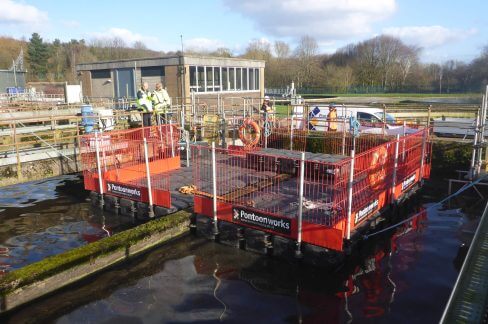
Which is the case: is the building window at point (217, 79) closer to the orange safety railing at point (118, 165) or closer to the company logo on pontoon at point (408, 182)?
the orange safety railing at point (118, 165)

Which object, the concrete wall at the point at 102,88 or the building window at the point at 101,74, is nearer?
the concrete wall at the point at 102,88

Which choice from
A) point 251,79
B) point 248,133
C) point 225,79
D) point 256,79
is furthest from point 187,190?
point 256,79

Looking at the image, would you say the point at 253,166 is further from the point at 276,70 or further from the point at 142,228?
the point at 276,70

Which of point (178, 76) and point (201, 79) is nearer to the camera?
point (178, 76)

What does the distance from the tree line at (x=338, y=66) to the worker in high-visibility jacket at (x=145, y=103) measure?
50572mm

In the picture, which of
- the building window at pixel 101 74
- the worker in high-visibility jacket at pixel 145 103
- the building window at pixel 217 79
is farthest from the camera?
the building window at pixel 101 74

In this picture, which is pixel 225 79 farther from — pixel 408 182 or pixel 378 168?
pixel 378 168

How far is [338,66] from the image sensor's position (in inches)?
3063

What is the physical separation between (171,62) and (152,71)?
2201 millimetres

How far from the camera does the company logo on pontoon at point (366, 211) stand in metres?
7.29

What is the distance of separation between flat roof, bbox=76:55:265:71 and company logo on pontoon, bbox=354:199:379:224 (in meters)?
19.9

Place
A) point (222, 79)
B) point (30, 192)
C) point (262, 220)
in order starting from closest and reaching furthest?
1. point (262, 220)
2. point (30, 192)
3. point (222, 79)

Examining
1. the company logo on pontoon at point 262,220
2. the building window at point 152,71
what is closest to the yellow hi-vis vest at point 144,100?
the company logo on pontoon at point 262,220

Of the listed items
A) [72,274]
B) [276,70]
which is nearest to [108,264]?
[72,274]
